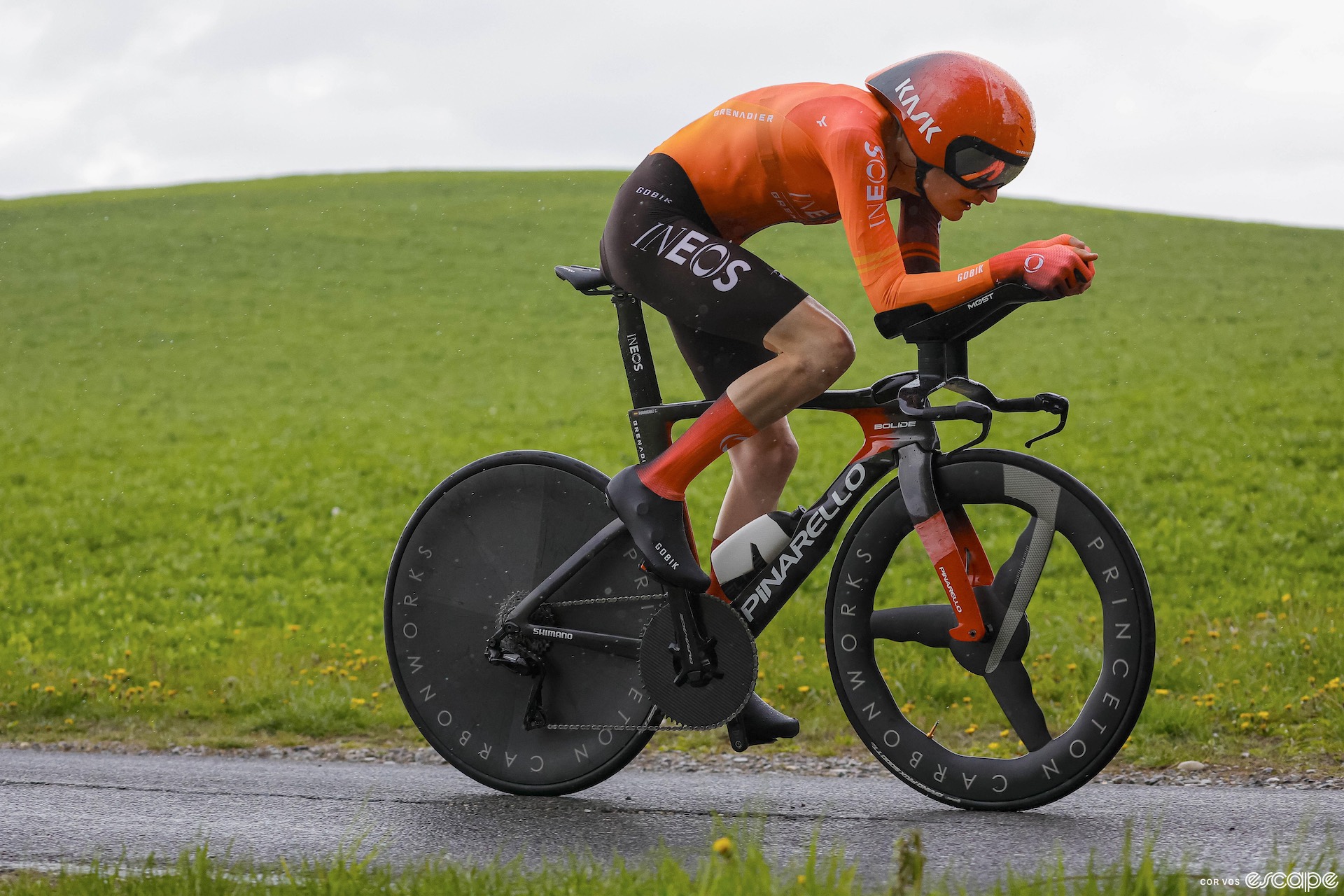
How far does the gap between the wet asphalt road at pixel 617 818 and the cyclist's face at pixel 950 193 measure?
1595mm

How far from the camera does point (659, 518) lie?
11.3ft

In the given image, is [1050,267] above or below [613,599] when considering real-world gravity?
above

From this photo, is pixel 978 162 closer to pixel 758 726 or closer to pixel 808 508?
pixel 808 508

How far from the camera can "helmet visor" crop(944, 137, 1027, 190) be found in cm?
311

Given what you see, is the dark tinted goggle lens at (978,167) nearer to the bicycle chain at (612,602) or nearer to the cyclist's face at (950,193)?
the cyclist's face at (950,193)

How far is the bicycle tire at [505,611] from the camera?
145 inches

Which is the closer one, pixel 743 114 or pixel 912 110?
pixel 912 110

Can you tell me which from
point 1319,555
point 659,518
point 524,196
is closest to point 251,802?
point 659,518

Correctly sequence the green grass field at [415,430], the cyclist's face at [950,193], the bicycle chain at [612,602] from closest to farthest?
the cyclist's face at [950,193], the bicycle chain at [612,602], the green grass field at [415,430]

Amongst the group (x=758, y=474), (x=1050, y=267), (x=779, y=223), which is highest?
(x=779, y=223)

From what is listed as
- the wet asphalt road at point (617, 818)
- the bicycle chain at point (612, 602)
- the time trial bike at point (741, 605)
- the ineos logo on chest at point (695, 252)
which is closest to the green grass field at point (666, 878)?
the wet asphalt road at point (617, 818)

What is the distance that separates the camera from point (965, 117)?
3084mm

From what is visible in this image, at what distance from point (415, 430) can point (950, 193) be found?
13.8 metres

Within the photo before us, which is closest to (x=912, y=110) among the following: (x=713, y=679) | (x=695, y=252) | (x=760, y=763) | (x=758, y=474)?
(x=695, y=252)
